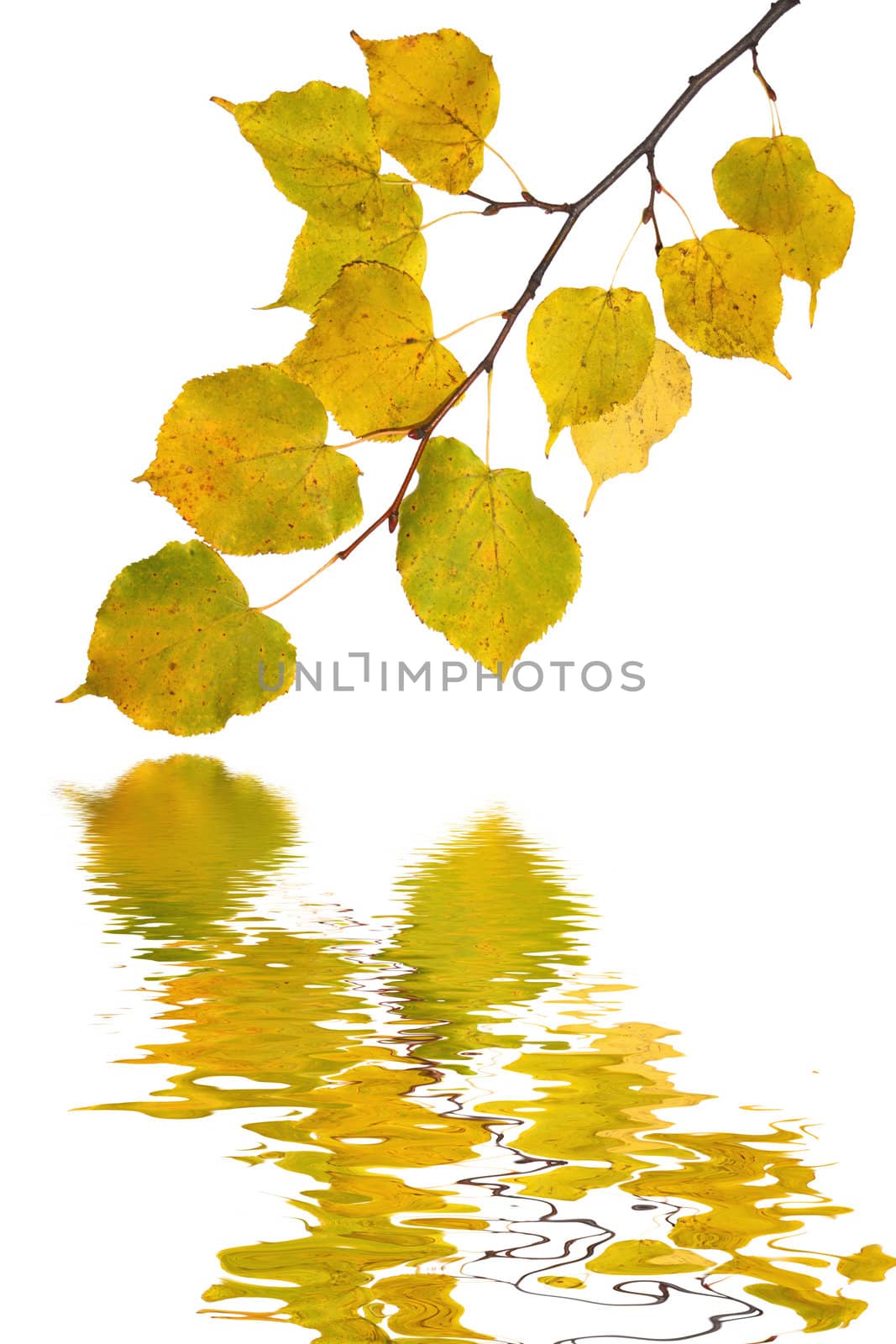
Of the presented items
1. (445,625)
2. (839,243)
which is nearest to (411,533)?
(445,625)

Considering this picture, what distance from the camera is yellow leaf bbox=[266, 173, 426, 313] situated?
0.31 metres

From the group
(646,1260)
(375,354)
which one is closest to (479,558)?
(375,354)

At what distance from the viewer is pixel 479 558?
11.5 inches

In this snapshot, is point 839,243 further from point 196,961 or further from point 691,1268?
point 196,961

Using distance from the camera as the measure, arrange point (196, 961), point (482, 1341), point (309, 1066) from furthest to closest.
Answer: point (196, 961) → point (309, 1066) → point (482, 1341)

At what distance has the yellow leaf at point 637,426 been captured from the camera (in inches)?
13.8

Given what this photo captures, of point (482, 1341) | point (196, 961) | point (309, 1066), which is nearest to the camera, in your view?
point (482, 1341)

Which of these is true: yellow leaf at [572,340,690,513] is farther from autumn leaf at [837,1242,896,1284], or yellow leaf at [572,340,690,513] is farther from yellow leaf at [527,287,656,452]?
autumn leaf at [837,1242,896,1284]

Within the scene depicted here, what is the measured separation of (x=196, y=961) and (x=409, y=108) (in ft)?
1.07

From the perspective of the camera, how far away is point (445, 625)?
0.29 m

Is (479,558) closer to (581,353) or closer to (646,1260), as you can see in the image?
(581,353)

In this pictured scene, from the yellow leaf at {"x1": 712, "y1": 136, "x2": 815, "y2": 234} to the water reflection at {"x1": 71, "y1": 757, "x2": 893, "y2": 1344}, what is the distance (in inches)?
8.8

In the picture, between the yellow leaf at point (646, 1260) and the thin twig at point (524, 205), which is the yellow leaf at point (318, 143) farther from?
the yellow leaf at point (646, 1260)

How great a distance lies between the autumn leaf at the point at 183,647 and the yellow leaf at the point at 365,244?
0.22ft
